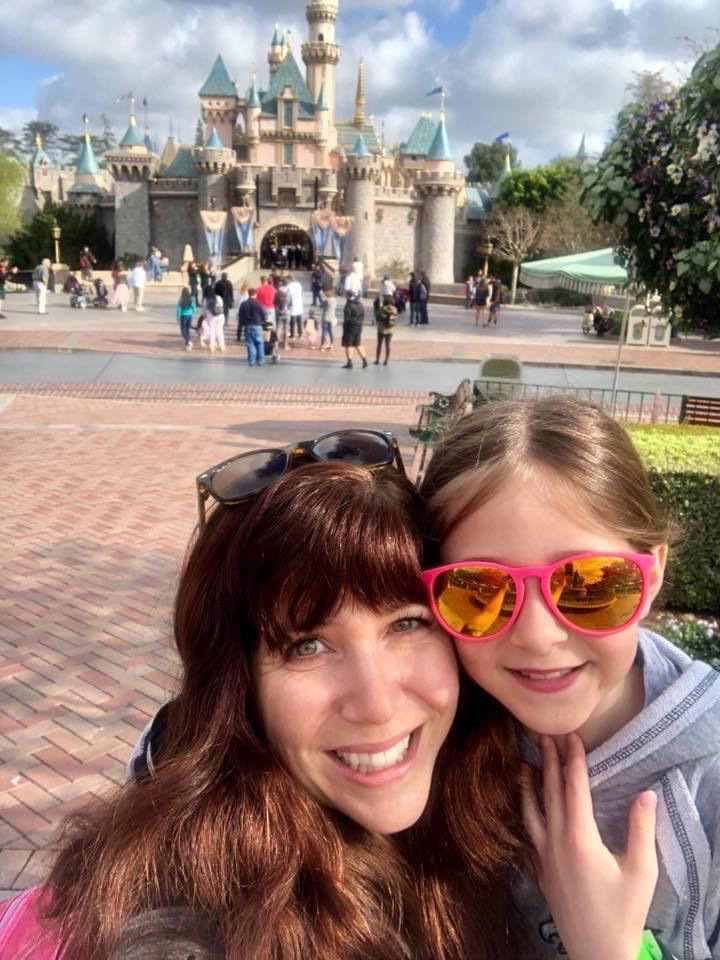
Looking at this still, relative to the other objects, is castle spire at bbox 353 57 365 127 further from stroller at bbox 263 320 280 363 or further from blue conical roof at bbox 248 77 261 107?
stroller at bbox 263 320 280 363

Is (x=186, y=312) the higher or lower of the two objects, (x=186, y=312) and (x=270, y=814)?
the lower

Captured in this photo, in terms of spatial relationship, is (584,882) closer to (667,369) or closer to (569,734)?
(569,734)

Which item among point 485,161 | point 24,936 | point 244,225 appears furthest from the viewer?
point 485,161

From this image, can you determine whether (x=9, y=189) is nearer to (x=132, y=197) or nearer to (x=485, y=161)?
(x=132, y=197)

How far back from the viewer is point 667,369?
18375mm

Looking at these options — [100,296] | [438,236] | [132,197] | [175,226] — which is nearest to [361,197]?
[438,236]

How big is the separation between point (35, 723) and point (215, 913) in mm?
3191

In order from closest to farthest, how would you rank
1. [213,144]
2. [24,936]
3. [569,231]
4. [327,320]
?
[24,936], [327,320], [569,231], [213,144]

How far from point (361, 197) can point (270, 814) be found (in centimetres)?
5153

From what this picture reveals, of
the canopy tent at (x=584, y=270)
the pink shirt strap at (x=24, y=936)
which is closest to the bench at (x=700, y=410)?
the canopy tent at (x=584, y=270)

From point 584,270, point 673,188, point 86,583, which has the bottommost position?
point 86,583

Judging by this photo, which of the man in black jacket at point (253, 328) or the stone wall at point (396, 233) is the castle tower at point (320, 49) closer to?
the stone wall at point (396, 233)

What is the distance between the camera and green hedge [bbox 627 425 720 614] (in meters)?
5.01

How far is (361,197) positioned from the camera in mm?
49438
